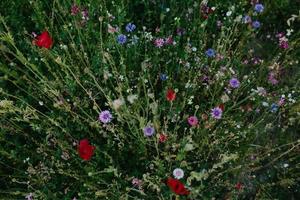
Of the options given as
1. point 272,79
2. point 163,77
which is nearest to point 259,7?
point 272,79

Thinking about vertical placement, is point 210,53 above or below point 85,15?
below

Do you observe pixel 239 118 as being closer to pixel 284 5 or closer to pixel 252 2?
pixel 252 2

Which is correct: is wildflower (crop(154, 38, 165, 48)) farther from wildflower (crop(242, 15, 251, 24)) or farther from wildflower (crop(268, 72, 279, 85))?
wildflower (crop(268, 72, 279, 85))

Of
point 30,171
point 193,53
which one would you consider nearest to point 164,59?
point 193,53

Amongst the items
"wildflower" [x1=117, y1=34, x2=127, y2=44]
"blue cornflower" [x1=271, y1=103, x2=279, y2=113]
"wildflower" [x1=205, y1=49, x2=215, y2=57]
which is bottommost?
"blue cornflower" [x1=271, y1=103, x2=279, y2=113]

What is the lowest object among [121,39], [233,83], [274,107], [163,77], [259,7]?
[274,107]

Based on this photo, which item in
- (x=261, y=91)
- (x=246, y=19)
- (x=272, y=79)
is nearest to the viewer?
(x=261, y=91)

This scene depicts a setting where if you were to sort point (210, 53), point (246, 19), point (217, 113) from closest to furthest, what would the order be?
point (217, 113) < point (210, 53) < point (246, 19)

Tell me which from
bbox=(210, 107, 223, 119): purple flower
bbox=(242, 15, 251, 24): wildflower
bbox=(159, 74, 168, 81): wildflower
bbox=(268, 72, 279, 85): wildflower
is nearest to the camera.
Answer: bbox=(210, 107, 223, 119): purple flower

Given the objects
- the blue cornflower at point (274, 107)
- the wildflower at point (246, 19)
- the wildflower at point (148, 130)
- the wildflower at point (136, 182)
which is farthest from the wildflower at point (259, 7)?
the wildflower at point (136, 182)

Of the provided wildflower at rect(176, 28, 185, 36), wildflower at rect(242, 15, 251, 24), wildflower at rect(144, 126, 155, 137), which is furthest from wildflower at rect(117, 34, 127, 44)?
wildflower at rect(242, 15, 251, 24)

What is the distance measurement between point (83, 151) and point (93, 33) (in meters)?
1.24

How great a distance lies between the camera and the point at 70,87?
2988mm

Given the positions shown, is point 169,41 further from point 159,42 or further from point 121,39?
point 121,39
